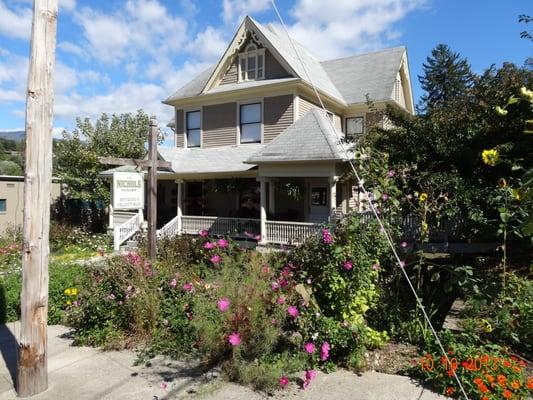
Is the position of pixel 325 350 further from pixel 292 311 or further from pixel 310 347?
pixel 292 311

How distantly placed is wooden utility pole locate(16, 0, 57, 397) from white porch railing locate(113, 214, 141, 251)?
12.0m

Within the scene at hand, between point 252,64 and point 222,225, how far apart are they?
728 cm

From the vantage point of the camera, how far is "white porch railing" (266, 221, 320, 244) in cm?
1354

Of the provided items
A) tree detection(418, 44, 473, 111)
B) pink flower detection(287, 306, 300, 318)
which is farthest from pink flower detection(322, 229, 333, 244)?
tree detection(418, 44, 473, 111)

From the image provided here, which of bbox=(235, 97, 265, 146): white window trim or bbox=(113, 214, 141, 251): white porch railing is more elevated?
bbox=(235, 97, 265, 146): white window trim

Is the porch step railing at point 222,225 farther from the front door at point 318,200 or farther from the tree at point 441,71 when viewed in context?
the tree at point 441,71

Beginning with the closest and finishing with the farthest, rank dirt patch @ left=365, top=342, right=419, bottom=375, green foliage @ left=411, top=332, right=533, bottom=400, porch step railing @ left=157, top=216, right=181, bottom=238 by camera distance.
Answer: green foliage @ left=411, top=332, right=533, bottom=400
dirt patch @ left=365, top=342, right=419, bottom=375
porch step railing @ left=157, top=216, right=181, bottom=238

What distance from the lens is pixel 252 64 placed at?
17578mm

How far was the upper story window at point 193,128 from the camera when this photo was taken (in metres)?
19.0

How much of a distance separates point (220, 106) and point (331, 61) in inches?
318

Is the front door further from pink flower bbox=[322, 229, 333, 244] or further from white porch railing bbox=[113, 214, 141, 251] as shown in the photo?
pink flower bbox=[322, 229, 333, 244]

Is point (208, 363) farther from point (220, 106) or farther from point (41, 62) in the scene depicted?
point (220, 106)

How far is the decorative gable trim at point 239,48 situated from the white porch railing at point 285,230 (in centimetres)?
634

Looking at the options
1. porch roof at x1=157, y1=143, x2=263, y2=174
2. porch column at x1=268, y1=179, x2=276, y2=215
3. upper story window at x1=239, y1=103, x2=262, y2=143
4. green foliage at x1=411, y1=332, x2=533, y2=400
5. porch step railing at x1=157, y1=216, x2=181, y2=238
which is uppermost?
upper story window at x1=239, y1=103, x2=262, y2=143
